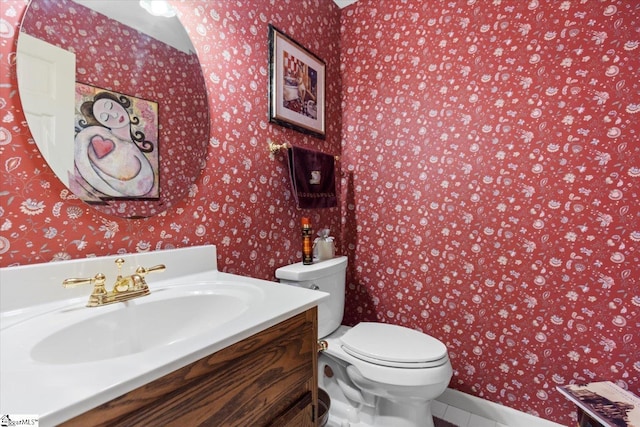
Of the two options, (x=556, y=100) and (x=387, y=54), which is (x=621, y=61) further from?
(x=387, y=54)

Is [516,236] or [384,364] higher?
[516,236]

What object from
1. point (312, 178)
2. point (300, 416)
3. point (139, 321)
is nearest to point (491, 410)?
point (300, 416)

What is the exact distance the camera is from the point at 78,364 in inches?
18.3

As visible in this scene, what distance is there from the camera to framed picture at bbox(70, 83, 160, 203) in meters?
0.85

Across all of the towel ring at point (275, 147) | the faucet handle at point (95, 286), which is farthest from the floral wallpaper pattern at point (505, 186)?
the faucet handle at point (95, 286)

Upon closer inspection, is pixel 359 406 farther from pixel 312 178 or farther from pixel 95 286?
pixel 95 286

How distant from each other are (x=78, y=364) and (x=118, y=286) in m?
0.40

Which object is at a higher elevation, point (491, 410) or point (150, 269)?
point (150, 269)

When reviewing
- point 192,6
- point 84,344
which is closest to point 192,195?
point 84,344

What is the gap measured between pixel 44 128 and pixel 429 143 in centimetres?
159

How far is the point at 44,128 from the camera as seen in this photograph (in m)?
0.79

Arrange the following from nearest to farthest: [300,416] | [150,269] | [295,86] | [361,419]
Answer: [300,416] < [150,269] < [361,419] < [295,86]

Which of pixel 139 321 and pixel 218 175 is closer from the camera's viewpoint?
pixel 139 321

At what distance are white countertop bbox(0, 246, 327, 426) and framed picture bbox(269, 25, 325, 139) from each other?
37.0 inches
